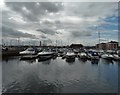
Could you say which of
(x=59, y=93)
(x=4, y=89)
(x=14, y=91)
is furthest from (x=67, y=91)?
(x=4, y=89)

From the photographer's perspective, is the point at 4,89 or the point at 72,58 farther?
the point at 72,58

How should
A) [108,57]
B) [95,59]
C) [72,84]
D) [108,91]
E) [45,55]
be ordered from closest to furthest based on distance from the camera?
[108,91] → [72,84] → [95,59] → [108,57] → [45,55]

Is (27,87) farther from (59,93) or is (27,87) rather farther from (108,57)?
(108,57)

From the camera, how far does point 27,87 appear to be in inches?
511


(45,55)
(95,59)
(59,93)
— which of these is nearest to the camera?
(59,93)

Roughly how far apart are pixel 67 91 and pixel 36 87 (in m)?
2.97

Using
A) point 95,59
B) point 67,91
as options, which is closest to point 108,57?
point 95,59

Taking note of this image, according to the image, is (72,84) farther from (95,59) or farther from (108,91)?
(95,59)

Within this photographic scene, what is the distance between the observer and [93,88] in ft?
41.9

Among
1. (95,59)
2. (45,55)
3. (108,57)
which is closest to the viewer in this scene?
(95,59)

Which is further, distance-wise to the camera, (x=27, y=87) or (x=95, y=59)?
(x=95, y=59)

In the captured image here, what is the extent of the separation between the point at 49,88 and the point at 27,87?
203cm

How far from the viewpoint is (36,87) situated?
42.7 ft

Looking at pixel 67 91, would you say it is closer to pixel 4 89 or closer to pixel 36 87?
pixel 36 87
